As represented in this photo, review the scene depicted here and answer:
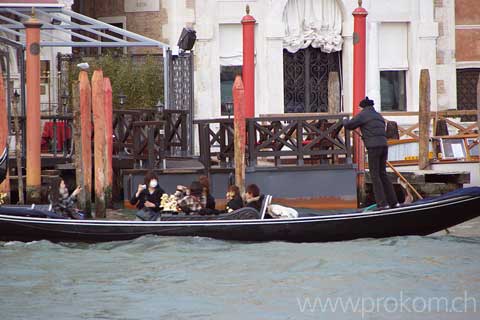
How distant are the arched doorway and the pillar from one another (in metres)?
8.72

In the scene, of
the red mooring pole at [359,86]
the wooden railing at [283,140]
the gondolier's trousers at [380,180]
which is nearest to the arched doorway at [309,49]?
the wooden railing at [283,140]

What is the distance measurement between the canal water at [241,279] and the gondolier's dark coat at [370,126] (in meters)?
1.32

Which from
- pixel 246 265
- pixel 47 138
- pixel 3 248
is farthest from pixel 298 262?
pixel 47 138

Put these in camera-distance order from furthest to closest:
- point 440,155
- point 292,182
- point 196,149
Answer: point 196,149 < point 440,155 < point 292,182

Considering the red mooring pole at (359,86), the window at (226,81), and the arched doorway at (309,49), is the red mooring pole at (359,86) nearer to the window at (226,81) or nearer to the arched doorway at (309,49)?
the arched doorway at (309,49)

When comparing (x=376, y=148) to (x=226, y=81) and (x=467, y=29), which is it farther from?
(x=467, y=29)

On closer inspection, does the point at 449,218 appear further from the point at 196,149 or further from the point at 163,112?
the point at 196,149

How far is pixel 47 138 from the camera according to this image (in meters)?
24.0

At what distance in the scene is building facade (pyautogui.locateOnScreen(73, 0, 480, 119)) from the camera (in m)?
27.5

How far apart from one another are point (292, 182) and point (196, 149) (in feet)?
17.4

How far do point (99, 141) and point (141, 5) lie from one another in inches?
321

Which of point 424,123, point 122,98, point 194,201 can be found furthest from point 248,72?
point 194,201

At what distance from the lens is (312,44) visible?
2789 centimetres

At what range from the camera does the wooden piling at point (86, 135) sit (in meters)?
19.4
